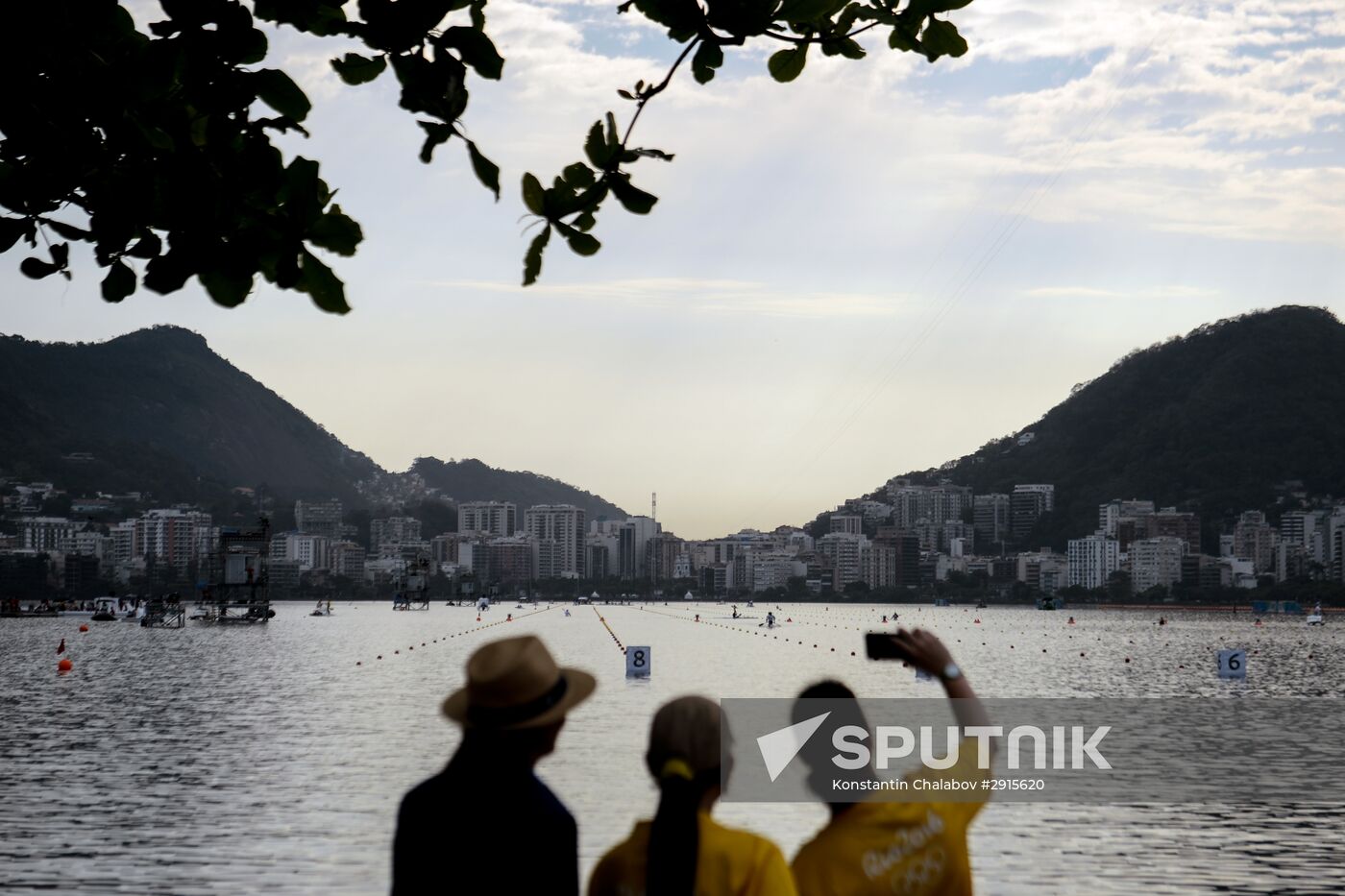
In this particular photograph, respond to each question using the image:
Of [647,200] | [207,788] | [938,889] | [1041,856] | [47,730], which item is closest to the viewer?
[938,889]

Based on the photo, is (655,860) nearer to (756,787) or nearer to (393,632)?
(756,787)

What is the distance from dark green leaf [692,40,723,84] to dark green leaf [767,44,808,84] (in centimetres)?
28

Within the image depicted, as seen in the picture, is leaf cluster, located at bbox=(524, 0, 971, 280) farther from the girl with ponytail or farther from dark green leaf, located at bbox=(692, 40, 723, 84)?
the girl with ponytail

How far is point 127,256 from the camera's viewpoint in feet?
21.2

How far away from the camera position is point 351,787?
2452 centimetres

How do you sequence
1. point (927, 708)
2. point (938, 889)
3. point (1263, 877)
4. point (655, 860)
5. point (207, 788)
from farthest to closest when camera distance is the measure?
point (927, 708)
point (207, 788)
point (1263, 877)
point (938, 889)
point (655, 860)

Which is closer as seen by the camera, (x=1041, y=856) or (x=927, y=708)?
(x=1041, y=856)

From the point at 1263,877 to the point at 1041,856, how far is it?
2732mm

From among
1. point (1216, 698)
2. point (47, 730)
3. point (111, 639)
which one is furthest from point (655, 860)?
point (111, 639)

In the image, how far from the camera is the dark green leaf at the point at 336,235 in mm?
5965

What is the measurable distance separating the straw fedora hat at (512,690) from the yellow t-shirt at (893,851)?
1.12 meters

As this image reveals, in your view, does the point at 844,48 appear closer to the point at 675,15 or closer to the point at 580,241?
the point at 675,15

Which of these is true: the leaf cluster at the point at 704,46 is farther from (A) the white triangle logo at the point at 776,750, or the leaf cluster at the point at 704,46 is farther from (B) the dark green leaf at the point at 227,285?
(A) the white triangle logo at the point at 776,750

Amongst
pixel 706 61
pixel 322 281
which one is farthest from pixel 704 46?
pixel 322 281
